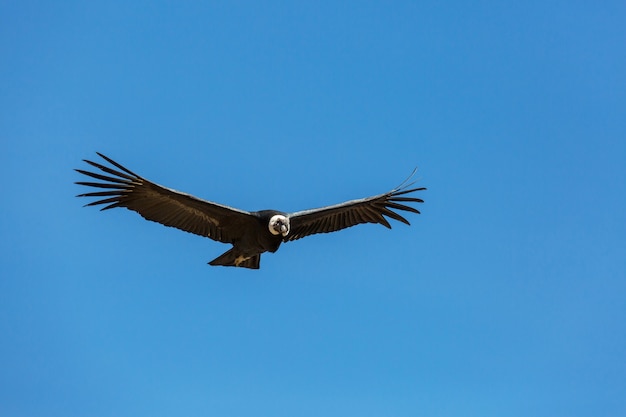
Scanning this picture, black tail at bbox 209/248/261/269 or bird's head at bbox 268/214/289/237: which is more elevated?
bird's head at bbox 268/214/289/237

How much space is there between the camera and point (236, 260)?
82.4ft

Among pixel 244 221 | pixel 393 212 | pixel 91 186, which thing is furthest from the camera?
pixel 393 212

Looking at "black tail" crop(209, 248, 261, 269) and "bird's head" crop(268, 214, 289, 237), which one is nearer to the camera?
"bird's head" crop(268, 214, 289, 237)

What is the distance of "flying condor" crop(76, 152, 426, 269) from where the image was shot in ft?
77.1

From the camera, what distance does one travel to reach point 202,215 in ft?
81.5

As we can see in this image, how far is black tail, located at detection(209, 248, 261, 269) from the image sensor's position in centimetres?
2494

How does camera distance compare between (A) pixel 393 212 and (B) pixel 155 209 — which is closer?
(B) pixel 155 209

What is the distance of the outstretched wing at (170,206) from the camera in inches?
917

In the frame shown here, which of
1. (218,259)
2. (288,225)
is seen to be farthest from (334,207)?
(218,259)

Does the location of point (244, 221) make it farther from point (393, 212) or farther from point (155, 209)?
Result: point (393, 212)

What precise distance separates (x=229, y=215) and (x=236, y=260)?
4.14 ft

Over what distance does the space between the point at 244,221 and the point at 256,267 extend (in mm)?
1408

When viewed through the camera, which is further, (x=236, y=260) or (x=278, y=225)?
(x=236, y=260)

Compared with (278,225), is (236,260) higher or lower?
lower
